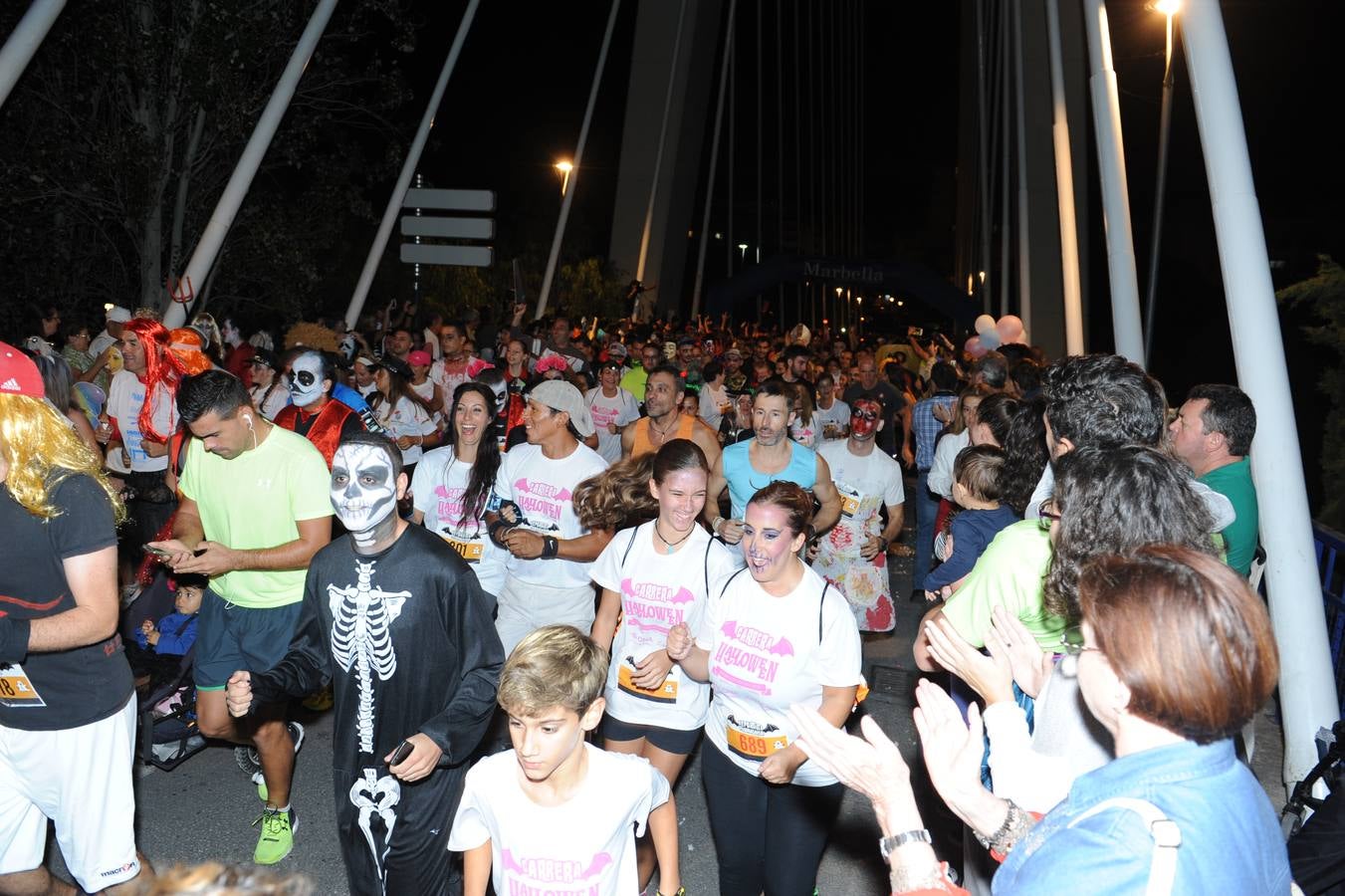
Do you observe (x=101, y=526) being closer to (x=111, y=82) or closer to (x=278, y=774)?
(x=278, y=774)

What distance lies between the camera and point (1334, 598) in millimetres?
5996

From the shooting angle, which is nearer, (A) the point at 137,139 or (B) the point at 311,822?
→ (B) the point at 311,822

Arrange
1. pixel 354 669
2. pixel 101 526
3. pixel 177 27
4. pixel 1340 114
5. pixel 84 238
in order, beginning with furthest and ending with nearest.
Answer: pixel 1340 114 → pixel 84 238 → pixel 177 27 → pixel 354 669 → pixel 101 526

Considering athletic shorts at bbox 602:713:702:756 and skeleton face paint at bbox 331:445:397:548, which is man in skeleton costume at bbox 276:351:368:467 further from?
Answer: athletic shorts at bbox 602:713:702:756

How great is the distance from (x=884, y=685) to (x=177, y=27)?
956 centimetres

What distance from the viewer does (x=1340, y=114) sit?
2673 cm

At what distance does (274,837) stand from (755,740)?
2.28 metres

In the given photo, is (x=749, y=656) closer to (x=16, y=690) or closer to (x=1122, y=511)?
(x=1122, y=511)

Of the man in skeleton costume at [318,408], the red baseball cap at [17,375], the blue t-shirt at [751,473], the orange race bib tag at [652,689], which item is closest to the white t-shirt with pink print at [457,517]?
the man in skeleton costume at [318,408]

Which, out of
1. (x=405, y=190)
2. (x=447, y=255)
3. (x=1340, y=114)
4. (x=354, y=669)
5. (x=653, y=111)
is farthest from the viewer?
(x=653, y=111)

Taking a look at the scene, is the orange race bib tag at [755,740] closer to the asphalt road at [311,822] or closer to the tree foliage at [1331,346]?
the asphalt road at [311,822]

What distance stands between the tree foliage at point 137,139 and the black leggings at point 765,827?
9.76 metres

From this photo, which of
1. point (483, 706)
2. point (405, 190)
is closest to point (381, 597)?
point (483, 706)

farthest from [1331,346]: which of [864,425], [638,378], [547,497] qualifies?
[547,497]
